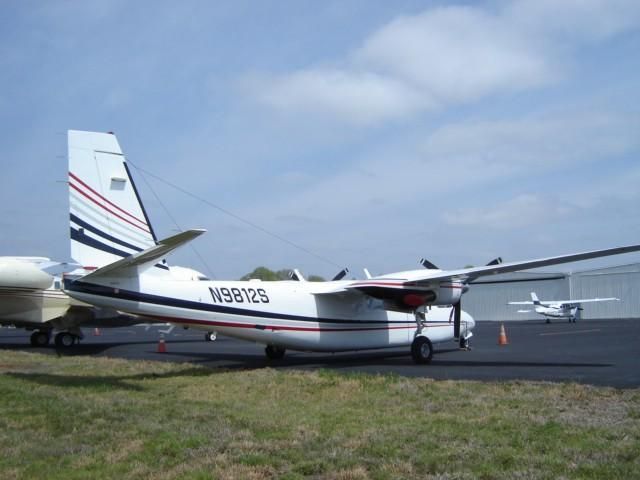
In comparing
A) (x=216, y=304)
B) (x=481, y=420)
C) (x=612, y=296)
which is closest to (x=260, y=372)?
(x=216, y=304)

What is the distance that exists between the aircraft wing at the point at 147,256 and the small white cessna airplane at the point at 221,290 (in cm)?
2

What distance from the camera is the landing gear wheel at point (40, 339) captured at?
28.2 meters

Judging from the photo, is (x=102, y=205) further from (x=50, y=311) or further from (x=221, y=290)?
(x=50, y=311)

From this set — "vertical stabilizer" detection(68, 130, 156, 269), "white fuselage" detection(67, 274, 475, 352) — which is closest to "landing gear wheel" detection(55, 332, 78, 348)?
"white fuselage" detection(67, 274, 475, 352)

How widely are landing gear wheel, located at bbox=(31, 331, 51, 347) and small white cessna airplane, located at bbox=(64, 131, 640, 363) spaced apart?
1407 cm

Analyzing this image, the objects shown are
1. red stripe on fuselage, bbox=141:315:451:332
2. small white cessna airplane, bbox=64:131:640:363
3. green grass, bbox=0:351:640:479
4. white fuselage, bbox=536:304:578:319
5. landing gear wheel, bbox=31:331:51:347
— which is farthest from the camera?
white fuselage, bbox=536:304:578:319

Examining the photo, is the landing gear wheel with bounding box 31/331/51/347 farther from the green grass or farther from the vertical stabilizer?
the vertical stabilizer

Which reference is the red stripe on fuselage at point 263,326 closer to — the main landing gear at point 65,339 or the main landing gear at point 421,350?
the main landing gear at point 421,350

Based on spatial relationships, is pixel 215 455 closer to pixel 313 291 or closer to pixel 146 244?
pixel 146 244

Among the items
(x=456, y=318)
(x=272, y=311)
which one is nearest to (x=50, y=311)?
(x=272, y=311)

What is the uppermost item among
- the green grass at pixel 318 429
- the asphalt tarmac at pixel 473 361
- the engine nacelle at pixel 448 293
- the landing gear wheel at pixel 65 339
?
the engine nacelle at pixel 448 293

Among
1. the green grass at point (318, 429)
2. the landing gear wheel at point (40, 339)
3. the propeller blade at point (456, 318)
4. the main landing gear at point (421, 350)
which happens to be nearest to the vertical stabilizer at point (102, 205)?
the green grass at point (318, 429)

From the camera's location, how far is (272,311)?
16.3 meters

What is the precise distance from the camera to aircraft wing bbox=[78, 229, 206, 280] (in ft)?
37.0
